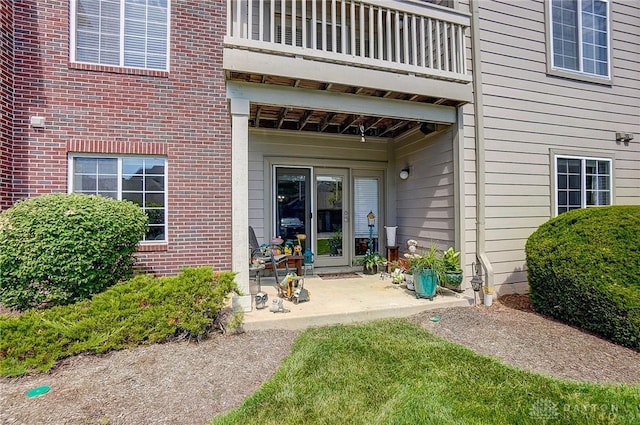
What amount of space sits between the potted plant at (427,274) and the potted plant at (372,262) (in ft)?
5.58

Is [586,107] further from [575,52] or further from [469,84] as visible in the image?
[469,84]

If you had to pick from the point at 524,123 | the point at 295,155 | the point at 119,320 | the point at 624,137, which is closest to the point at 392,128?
the point at 295,155

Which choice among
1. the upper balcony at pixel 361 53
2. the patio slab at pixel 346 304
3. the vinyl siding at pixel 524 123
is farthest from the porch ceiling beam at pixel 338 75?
the patio slab at pixel 346 304

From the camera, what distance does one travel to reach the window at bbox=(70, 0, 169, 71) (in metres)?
5.20

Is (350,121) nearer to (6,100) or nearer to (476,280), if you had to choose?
(476,280)

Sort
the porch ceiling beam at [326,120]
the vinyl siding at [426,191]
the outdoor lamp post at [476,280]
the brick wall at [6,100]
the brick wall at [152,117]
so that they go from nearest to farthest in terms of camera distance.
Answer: the brick wall at [6,100] < the brick wall at [152,117] < the outdoor lamp post at [476,280] < the vinyl siding at [426,191] < the porch ceiling beam at [326,120]

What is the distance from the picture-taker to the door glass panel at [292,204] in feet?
23.0

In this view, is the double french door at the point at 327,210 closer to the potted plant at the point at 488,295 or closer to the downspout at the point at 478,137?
the downspout at the point at 478,137

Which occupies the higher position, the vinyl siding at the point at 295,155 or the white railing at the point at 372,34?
the white railing at the point at 372,34

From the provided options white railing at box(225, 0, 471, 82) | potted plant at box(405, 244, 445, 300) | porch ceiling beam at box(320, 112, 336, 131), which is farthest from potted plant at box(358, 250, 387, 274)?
white railing at box(225, 0, 471, 82)

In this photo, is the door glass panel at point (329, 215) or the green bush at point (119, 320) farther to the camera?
the door glass panel at point (329, 215)

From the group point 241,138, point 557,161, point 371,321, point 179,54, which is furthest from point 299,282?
point 557,161

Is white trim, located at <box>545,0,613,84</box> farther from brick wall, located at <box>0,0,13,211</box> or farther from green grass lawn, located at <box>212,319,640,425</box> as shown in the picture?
brick wall, located at <box>0,0,13,211</box>

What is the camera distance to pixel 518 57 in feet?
19.6
